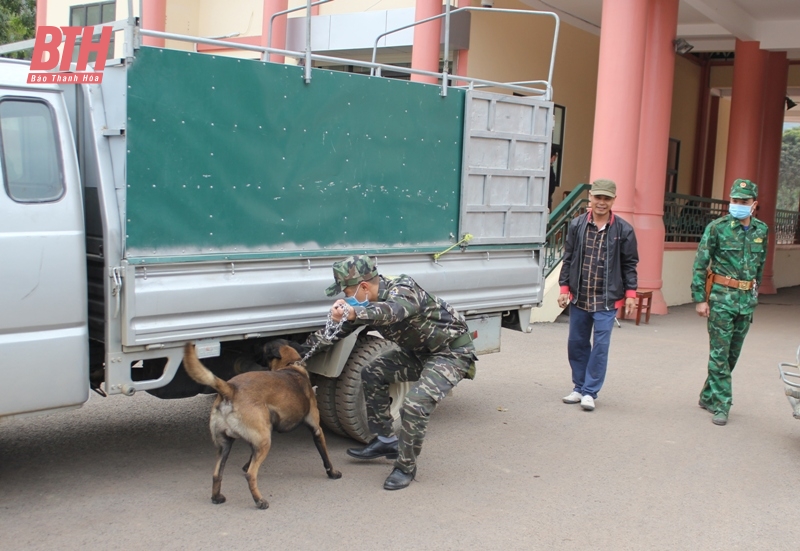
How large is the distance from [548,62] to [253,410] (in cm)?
1180

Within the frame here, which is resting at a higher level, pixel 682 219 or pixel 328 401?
pixel 682 219

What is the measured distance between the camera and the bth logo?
414 cm

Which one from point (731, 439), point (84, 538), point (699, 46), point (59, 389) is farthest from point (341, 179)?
point (699, 46)

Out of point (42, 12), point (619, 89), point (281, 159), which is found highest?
point (42, 12)

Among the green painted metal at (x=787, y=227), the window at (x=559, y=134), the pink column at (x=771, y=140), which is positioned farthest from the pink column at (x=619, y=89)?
the green painted metal at (x=787, y=227)

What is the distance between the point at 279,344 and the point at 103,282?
1086 mm

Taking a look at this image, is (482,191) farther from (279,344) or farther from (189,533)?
(189,533)

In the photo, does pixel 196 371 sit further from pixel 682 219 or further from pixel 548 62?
pixel 548 62

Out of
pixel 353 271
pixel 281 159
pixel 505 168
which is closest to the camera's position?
pixel 353 271

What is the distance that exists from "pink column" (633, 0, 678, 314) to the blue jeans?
211 inches

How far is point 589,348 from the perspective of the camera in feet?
22.2

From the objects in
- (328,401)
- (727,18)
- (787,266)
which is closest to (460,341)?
(328,401)

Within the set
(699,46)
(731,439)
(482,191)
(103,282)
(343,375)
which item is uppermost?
(699,46)

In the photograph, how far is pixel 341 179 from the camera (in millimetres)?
5062
